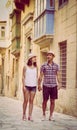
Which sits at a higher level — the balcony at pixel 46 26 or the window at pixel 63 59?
the balcony at pixel 46 26

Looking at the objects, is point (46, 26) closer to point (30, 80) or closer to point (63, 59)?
point (63, 59)

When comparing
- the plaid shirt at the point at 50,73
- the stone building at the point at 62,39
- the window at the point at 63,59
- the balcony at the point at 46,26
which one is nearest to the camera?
the plaid shirt at the point at 50,73

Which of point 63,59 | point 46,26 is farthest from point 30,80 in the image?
point 46,26

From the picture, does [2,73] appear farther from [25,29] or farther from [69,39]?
[69,39]

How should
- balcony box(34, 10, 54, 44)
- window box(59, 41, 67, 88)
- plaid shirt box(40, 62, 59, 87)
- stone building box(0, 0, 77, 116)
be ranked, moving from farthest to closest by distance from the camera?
1. balcony box(34, 10, 54, 44)
2. window box(59, 41, 67, 88)
3. stone building box(0, 0, 77, 116)
4. plaid shirt box(40, 62, 59, 87)

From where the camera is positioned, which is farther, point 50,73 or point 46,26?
point 46,26

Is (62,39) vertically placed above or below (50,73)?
above

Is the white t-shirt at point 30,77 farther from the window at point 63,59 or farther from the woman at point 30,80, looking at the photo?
the window at point 63,59

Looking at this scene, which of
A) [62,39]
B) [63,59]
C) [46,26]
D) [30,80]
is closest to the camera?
[30,80]

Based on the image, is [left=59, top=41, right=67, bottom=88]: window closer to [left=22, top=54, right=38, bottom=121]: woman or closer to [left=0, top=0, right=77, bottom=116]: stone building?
[left=0, top=0, right=77, bottom=116]: stone building

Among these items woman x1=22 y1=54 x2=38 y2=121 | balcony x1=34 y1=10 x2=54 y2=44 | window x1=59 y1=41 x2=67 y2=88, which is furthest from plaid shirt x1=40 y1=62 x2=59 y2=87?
balcony x1=34 y1=10 x2=54 y2=44

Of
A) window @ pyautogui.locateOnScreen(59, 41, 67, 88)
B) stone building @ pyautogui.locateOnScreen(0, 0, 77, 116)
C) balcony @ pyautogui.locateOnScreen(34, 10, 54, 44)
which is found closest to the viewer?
stone building @ pyautogui.locateOnScreen(0, 0, 77, 116)

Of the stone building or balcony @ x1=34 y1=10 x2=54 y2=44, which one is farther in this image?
balcony @ x1=34 y1=10 x2=54 y2=44

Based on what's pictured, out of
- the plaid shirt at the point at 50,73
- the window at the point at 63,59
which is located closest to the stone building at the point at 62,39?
the window at the point at 63,59
